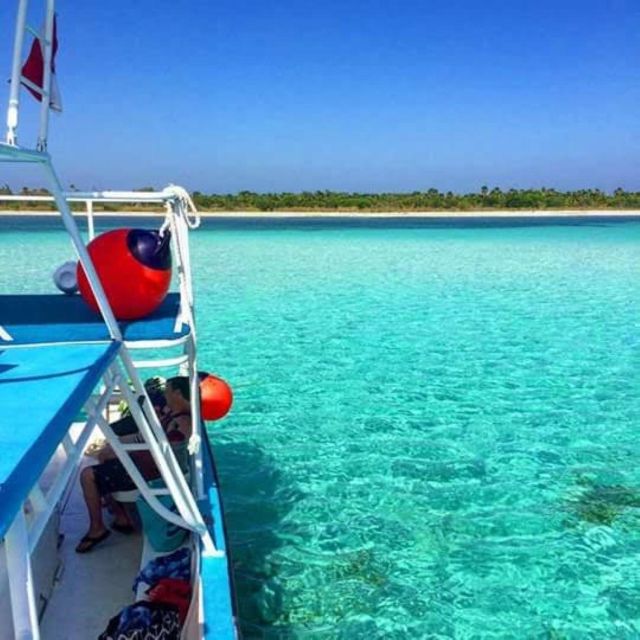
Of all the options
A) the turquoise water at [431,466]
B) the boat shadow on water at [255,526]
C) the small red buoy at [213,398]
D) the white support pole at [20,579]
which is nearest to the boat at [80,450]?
the white support pole at [20,579]

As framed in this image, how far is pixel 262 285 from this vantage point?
2069 cm

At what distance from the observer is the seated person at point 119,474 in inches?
173

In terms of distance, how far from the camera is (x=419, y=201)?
89.4m

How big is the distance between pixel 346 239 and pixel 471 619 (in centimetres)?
4012

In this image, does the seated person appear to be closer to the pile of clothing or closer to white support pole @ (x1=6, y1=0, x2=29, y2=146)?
the pile of clothing

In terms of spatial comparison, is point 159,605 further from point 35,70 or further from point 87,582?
point 35,70

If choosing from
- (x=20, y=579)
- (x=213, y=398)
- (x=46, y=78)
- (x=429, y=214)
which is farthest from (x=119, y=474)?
(x=429, y=214)

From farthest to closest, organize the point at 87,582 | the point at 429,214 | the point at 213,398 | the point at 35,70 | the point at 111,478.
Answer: the point at 429,214
the point at 213,398
the point at 111,478
the point at 87,582
the point at 35,70

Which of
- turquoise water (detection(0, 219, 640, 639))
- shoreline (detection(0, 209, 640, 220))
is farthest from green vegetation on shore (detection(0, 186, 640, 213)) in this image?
turquoise water (detection(0, 219, 640, 639))

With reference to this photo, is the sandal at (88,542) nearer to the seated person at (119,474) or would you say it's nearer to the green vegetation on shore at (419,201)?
the seated person at (119,474)

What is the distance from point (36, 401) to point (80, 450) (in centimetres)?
22

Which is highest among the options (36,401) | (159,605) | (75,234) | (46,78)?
(46,78)

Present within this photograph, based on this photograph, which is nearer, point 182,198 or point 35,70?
point 35,70

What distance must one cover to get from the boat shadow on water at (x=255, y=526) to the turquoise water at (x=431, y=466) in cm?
2
